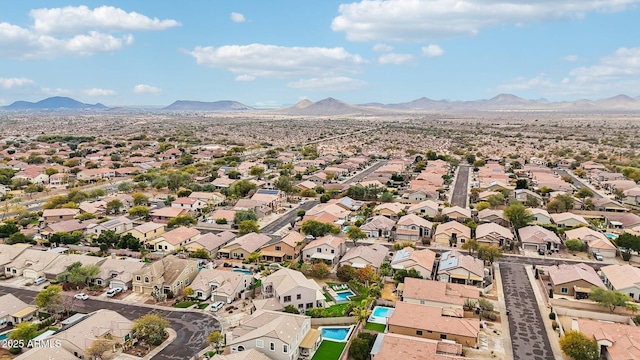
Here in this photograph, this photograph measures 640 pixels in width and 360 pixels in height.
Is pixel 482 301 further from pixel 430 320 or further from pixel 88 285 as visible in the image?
pixel 88 285

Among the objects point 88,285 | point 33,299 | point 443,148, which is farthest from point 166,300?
point 443,148

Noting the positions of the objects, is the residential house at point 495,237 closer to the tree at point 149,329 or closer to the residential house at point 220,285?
the residential house at point 220,285

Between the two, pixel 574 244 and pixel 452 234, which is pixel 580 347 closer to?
pixel 574 244

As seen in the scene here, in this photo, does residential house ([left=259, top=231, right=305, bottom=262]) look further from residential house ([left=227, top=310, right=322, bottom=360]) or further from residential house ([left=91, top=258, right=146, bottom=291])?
residential house ([left=227, top=310, right=322, bottom=360])

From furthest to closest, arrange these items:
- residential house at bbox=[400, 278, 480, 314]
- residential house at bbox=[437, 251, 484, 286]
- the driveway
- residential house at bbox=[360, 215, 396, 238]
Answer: residential house at bbox=[360, 215, 396, 238], residential house at bbox=[437, 251, 484, 286], residential house at bbox=[400, 278, 480, 314], the driveway

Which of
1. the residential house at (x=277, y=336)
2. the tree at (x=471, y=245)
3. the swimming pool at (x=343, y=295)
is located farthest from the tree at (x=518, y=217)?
the residential house at (x=277, y=336)

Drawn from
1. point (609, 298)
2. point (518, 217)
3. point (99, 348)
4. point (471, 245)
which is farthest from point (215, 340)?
point (518, 217)

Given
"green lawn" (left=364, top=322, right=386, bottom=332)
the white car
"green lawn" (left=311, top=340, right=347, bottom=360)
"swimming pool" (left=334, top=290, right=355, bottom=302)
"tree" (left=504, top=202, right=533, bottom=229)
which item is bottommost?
"green lawn" (left=311, top=340, right=347, bottom=360)

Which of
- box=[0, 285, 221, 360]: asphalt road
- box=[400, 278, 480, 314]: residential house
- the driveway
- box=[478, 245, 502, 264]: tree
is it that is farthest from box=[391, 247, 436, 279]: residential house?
box=[0, 285, 221, 360]: asphalt road
